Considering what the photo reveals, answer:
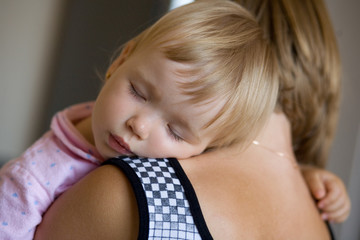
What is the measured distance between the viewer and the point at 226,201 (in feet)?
2.51

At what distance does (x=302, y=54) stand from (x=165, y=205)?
64 centimetres

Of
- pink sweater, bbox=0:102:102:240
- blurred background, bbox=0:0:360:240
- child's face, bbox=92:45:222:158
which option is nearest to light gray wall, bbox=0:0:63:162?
blurred background, bbox=0:0:360:240

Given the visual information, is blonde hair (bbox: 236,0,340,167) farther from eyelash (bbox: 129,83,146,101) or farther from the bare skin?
eyelash (bbox: 129,83,146,101)

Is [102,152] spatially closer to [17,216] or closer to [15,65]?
[17,216]

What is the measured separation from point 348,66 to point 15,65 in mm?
1393

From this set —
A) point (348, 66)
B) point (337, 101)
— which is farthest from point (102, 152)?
point (348, 66)

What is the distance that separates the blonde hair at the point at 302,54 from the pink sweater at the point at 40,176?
52 centimetres

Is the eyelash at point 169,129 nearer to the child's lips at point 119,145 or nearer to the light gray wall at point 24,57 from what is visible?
the child's lips at point 119,145

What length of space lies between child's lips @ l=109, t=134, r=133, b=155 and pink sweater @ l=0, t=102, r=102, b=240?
92 millimetres

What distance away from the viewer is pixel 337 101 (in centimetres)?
130

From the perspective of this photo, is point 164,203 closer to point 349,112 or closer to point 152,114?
point 152,114

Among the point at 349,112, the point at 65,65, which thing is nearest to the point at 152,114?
the point at 65,65

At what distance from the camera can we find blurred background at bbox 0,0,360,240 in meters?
1.80

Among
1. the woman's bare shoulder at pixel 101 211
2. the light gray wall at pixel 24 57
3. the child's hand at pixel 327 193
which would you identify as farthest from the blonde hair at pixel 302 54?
the light gray wall at pixel 24 57
